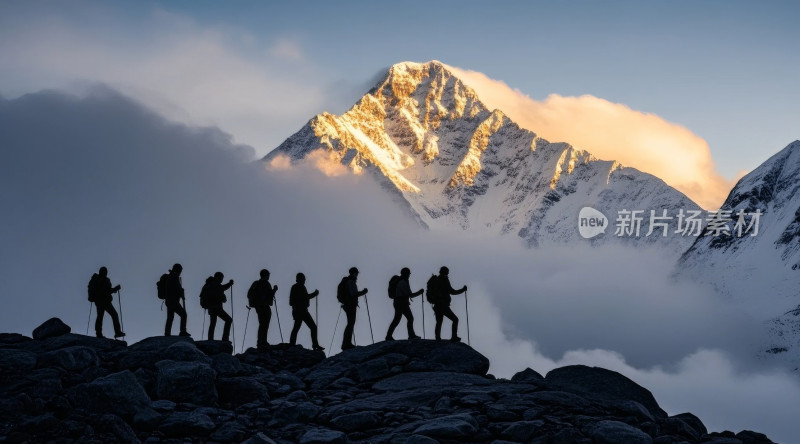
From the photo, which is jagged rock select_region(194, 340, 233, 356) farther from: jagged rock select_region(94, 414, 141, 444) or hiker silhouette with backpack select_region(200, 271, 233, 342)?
jagged rock select_region(94, 414, 141, 444)

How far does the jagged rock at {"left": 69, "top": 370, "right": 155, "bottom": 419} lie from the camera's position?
58.2 ft

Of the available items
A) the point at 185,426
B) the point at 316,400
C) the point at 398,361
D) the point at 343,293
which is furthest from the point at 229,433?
the point at 343,293

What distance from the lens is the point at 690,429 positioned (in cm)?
1867

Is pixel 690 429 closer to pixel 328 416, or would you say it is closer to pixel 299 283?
pixel 328 416

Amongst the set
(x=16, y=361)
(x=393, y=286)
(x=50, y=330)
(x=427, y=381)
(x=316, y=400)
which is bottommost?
(x=316, y=400)

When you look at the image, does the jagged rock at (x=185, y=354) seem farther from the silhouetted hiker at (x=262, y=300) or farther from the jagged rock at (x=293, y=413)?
the silhouetted hiker at (x=262, y=300)

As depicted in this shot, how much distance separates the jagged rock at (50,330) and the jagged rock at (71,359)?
4.72 meters

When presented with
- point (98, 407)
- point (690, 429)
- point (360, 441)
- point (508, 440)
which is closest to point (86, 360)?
point (98, 407)

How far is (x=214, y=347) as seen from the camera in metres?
24.8

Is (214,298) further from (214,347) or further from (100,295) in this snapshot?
(100,295)

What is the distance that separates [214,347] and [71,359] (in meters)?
4.55

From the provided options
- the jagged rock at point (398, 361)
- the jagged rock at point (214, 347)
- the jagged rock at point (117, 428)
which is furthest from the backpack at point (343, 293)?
the jagged rock at point (117, 428)

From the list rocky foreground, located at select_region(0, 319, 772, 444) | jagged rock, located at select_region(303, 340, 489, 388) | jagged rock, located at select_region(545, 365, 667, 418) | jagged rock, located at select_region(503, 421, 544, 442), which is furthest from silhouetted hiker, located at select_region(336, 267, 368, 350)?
jagged rock, located at select_region(503, 421, 544, 442)

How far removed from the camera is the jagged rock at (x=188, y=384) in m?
19.5
